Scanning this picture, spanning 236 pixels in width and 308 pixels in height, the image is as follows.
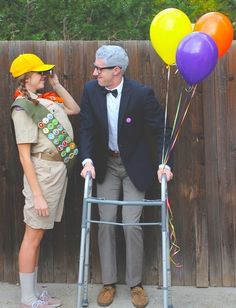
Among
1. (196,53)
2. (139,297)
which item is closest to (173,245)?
(139,297)

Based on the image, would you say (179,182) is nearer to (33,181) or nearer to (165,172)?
(165,172)

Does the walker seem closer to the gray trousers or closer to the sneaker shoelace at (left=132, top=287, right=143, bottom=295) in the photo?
the gray trousers

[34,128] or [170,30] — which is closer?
[170,30]

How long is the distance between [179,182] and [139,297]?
103 centimetres

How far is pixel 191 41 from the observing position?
430cm

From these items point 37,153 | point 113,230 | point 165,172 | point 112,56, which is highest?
point 112,56

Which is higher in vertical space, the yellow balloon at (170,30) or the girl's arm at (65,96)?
the yellow balloon at (170,30)

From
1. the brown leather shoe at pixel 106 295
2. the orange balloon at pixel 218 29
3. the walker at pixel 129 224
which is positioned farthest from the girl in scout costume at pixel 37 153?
the orange balloon at pixel 218 29

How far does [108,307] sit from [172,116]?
166cm

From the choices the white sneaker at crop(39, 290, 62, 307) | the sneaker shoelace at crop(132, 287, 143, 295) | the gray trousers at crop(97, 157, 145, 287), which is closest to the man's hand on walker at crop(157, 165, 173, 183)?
the gray trousers at crop(97, 157, 145, 287)

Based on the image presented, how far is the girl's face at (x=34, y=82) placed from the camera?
4828mm

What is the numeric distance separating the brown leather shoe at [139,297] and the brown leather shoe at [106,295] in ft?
0.56

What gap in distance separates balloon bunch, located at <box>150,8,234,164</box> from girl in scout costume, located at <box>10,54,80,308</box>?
82 cm

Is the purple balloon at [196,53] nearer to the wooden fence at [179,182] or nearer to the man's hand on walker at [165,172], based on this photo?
the man's hand on walker at [165,172]
